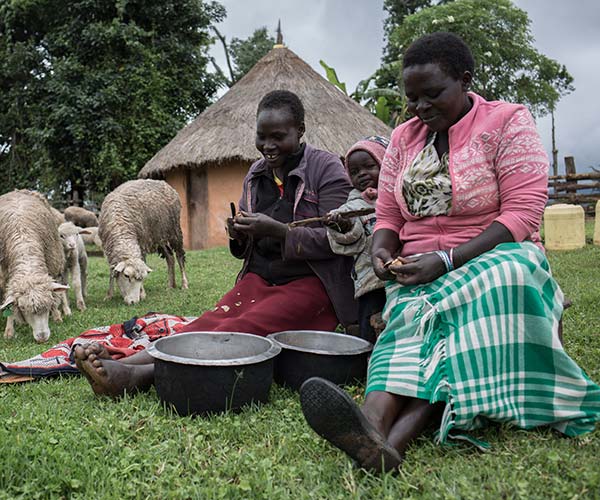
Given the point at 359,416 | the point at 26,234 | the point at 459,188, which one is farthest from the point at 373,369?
the point at 26,234

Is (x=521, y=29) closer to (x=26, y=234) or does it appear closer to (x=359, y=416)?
(x=26, y=234)

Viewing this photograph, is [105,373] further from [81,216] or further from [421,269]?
[81,216]

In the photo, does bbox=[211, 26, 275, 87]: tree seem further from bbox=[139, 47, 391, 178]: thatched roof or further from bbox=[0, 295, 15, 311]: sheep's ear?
bbox=[0, 295, 15, 311]: sheep's ear

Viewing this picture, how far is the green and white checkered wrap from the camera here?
229 cm

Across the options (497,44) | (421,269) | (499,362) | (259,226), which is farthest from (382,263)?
(497,44)

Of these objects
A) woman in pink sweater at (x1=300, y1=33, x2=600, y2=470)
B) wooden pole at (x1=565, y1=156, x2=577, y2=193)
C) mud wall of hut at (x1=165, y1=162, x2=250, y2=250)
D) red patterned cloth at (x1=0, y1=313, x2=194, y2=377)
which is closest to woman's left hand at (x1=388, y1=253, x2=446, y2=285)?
woman in pink sweater at (x1=300, y1=33, x2=600, y2=470)

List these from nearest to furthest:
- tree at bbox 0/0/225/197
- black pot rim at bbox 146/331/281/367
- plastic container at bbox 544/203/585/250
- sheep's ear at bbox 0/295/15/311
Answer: black pot rim at bbox 146/331/281/367 < sheep's ear at bbox 0/295/15/311 < plastic container at bbox 544/203/585/250 < tree at bbox 0/0/225/197

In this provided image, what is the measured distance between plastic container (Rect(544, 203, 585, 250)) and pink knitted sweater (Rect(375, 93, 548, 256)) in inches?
336

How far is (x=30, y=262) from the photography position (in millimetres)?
5762

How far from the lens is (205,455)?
7.75 feet

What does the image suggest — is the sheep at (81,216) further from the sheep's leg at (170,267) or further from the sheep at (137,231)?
the sheep's leg at (170,267)

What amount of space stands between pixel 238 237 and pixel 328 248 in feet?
2.19

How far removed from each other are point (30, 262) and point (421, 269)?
15.3 ft

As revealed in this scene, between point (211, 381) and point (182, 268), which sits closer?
point (211, 381)
